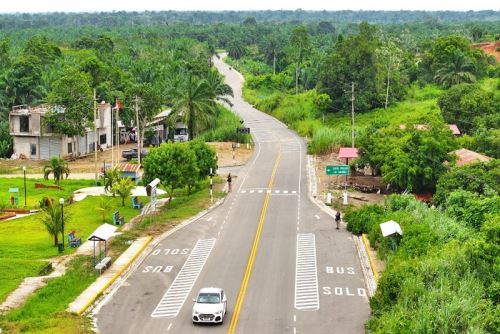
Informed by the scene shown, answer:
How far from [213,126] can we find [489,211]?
46.7 metres

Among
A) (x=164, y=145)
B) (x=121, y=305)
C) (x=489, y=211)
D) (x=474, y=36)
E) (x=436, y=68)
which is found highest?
(x=474, y=36)

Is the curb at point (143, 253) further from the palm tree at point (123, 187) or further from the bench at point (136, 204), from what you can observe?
the palm tree at point (123, 187)

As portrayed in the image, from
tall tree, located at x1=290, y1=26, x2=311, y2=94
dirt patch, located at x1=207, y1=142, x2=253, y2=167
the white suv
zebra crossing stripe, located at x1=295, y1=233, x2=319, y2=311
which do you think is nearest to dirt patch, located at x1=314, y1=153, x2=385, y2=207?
dirt patch, located at x1=207, y1=142, x2=253, y2=167

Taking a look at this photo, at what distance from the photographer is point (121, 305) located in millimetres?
35312

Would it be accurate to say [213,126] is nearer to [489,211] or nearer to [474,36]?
[489,211]

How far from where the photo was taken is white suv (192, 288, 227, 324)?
32.2 metres

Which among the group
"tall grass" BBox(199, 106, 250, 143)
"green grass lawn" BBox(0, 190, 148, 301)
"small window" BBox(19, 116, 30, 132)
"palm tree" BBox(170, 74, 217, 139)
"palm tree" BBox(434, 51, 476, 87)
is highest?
"palm tree" BBox(434, 51, 476, 87)

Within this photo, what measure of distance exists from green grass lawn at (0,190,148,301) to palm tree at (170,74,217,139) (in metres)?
23.9

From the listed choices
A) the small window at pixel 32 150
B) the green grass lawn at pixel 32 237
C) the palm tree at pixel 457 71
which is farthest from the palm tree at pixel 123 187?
the palm tree at pixel 457 71

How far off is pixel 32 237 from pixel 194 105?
37.3 meters

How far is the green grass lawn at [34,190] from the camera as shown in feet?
193

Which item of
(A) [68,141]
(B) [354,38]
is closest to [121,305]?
(A) [68,141]

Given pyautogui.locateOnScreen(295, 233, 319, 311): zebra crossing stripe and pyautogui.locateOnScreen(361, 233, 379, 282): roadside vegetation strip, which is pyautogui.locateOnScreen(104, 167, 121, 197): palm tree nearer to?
pyautogui.locateOnScreen(295, 233, 319, 311): zebra crossing stripe

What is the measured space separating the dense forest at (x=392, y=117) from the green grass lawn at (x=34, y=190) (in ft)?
44.0
